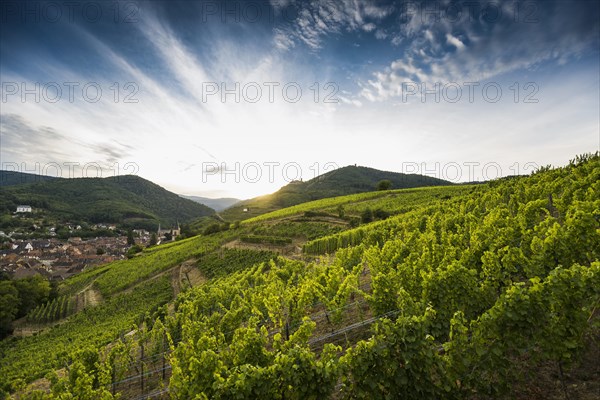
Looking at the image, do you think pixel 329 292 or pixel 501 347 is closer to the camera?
pixel 501 347

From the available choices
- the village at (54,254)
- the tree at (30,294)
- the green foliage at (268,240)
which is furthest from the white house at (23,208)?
the green foliage at (268,240)

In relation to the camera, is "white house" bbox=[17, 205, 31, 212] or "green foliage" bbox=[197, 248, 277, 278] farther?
"white house" bbox=[17, 205, 31, 212]

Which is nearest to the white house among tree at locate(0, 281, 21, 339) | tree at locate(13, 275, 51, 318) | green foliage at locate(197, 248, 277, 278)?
tree at locate(13, 275, 51, 318)

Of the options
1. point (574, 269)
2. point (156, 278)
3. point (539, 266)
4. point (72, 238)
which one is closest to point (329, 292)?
point (539, 266)

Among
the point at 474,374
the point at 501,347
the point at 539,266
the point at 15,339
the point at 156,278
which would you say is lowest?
the point at 15,339

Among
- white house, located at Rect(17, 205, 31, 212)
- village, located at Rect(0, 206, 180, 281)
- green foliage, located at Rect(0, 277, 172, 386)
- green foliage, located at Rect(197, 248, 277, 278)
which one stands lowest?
village, located at Rect(0, 206, 180, 281)

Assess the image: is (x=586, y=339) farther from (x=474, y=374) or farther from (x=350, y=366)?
(x=350, y=366)

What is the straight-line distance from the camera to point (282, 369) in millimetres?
6168

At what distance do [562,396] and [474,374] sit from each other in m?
2.05

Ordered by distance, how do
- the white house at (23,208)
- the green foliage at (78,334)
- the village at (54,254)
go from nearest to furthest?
the green foliage at (78,334) < the village at (54,254) < the white house at (23,208)

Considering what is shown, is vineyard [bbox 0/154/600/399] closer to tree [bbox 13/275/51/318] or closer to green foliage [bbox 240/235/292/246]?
green foliage [bbox 240/235/292/246]

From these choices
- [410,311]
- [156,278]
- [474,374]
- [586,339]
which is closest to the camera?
[474,374]

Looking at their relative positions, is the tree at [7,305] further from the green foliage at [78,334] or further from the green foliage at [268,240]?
the green foliage at [268,240]

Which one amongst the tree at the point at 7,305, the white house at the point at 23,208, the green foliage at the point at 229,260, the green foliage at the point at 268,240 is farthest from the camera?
the white house at the point at 23,208
